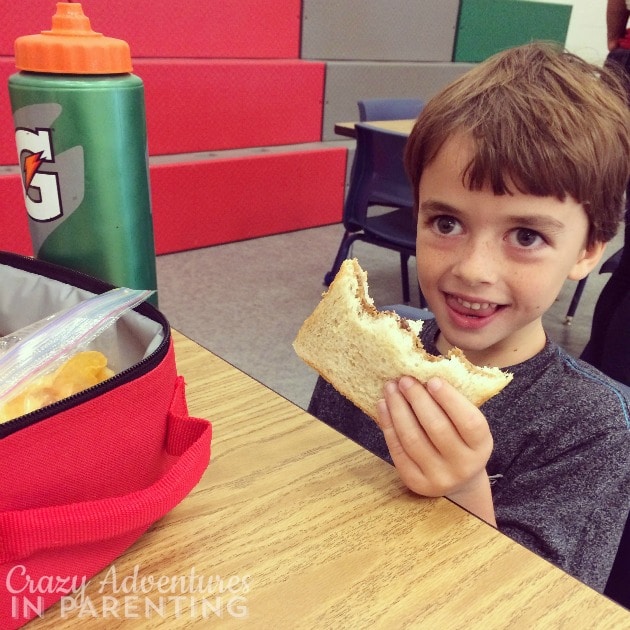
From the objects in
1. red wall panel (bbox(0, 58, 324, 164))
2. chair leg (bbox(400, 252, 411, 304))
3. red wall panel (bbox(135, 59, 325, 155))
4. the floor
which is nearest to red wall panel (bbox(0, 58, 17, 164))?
red wall panel (bbox(0, 58, 324, 164))

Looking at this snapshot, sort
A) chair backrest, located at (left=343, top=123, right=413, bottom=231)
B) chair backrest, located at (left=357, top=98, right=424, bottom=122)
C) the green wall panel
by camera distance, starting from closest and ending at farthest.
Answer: chair backrest, located at (left=343, top=123, right=413, bottom=231)
chair backrest, located at (left=357, top=98, right=424, bottom=122)
the green wall panel

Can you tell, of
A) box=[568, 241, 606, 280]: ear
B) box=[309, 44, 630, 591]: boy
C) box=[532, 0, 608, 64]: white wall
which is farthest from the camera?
box=[532, 0, 608, 64]: white wall

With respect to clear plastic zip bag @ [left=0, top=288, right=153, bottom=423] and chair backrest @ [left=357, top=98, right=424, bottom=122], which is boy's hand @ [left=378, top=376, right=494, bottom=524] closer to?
clear plastic zip bag @ [left=0, top=288, right=153, bottom=423]

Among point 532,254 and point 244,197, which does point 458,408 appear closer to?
point 532,254

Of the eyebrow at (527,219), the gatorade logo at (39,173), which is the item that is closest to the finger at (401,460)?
the eyebrow at (527,219)

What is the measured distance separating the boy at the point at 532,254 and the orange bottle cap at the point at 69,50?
0.35 meters

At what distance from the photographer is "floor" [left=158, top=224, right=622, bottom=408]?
210cm

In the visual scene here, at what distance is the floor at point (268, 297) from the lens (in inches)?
82.6

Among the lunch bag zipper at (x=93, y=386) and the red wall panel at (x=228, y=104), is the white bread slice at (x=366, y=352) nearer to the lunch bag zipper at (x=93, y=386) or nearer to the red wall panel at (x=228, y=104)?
the lunch bag zipper at (x=93, y=386)

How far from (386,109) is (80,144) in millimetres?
2392

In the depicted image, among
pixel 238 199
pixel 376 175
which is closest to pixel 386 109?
pixel 376 175

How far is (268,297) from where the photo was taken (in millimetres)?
2568

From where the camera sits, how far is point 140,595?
15.3 inches

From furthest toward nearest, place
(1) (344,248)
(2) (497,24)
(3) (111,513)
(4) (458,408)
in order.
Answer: (2) (497,24) → (1) (344,248) → (4) (458,408) → (3) (111,513)
